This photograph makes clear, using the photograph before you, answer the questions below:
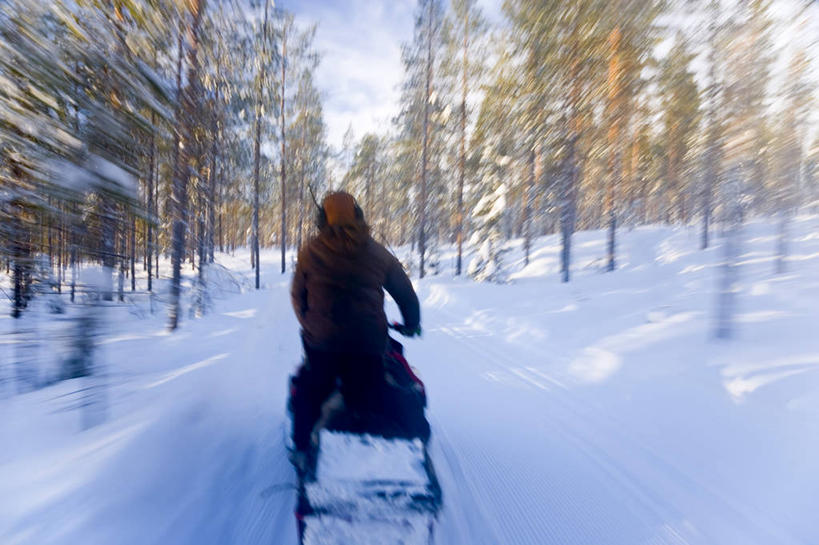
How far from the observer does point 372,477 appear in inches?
82.1

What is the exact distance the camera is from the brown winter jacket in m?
2.28

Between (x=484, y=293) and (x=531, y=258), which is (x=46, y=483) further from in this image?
(x=531, y=258)

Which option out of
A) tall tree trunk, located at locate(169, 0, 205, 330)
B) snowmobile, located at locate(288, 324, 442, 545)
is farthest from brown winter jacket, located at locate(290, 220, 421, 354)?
tall tree trunk, located at locate(169, 0, 205, 330)

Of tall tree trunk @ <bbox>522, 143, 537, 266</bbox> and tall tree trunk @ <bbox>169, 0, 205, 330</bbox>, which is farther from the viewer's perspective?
tall tree trunk @ <bbox>522, 143, 537, 266</bbox>

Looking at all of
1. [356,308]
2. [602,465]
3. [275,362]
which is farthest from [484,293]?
[356,308]

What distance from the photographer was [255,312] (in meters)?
11.1

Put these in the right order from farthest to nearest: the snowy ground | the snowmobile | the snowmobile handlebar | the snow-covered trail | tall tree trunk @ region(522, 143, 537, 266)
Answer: tall tree trunk @ region(522, 143, 537, 266), the snowmobile handlebar, the snowy ground, the snow-covered trail, the snowmobile

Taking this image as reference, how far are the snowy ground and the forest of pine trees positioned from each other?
4.52 ft

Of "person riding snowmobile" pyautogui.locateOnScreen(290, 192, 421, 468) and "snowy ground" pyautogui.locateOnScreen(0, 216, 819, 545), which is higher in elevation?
"person riding snowmobile" pyautogui.locateOnScreen(290, 192, 421, 468)

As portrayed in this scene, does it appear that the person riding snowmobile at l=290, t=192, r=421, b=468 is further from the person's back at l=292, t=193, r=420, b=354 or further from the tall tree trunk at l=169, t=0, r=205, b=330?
the tall tree trunk at l=169, t=0, r=205, b=330

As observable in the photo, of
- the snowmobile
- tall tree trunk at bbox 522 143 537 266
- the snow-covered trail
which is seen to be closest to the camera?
the snowmobile

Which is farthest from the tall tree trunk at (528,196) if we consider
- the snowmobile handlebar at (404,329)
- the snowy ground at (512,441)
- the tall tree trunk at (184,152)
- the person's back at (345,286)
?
the person's back at (345,286)

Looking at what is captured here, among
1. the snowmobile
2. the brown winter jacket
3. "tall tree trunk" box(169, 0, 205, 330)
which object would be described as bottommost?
the snowmobile

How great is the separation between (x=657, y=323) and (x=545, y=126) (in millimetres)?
7897
